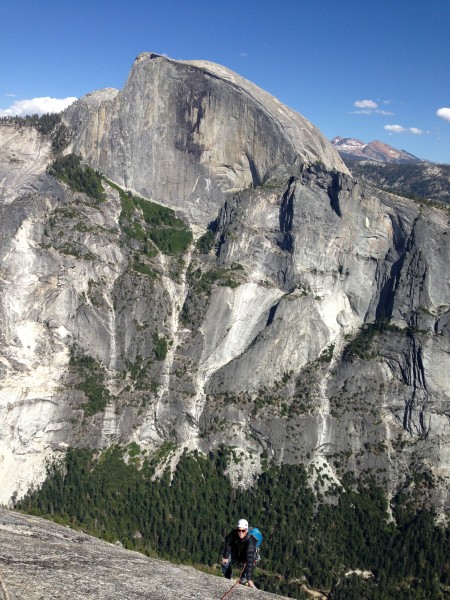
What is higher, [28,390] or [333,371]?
[333,371]

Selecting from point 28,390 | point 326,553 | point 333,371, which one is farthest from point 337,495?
point 28,390

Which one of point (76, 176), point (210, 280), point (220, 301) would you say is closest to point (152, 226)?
point (76, 176)

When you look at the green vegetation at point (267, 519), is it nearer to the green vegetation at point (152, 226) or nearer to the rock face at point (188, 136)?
the green vegetation at point (152, 226)

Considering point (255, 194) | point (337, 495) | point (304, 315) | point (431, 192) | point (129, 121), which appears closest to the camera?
point (337, 495)

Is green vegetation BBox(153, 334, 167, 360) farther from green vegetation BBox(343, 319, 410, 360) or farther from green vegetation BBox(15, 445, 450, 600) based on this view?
green vegetation BBox(343, 319, 410, 360)

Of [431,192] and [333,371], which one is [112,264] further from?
[431,192]

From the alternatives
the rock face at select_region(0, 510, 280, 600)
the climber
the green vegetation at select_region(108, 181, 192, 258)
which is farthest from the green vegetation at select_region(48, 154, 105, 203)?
the climber

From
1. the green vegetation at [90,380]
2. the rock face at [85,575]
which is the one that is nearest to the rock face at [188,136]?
the green vegetation at [90,380]
